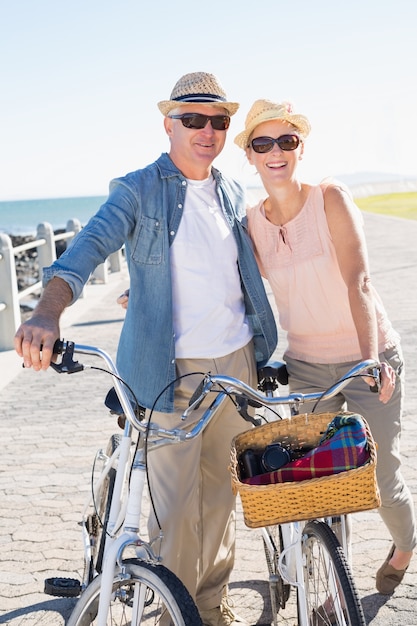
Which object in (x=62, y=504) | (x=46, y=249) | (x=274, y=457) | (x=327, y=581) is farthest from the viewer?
(x=46, y=249)

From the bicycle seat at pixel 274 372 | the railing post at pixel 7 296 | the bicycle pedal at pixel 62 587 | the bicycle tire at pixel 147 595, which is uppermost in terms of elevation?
the railing post at pixel 7 296

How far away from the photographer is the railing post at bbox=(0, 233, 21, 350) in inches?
468

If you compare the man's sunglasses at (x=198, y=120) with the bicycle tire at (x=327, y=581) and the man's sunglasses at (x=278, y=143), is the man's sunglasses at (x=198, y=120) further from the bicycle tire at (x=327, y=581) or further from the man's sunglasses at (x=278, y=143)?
the bicycle tire at (x=327, y=581)

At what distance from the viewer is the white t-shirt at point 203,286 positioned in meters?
3.86

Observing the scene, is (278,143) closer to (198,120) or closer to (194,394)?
(198,120)

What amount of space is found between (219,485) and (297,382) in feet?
1.88

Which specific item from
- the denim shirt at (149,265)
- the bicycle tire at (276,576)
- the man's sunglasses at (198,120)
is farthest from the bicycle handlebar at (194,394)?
the man's sunglasses at (198,120)

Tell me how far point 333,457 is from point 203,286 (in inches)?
45.4

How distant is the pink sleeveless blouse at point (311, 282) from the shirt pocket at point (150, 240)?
52cm

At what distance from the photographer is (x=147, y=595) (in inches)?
115

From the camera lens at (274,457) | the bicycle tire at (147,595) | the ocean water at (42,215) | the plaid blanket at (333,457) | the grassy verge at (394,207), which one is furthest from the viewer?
the ocean water at (42,215)

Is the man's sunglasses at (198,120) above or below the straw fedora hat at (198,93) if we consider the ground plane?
below

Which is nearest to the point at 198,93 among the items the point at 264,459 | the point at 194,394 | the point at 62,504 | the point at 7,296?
the point at 194,394

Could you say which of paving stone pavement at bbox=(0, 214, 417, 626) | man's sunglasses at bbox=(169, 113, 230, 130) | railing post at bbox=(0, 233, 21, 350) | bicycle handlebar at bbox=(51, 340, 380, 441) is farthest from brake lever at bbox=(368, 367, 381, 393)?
railing post at bbox=(0, 233, 21, 350)
